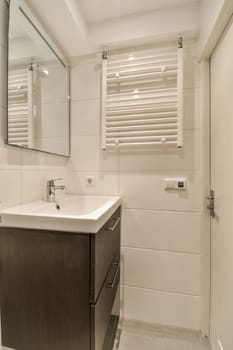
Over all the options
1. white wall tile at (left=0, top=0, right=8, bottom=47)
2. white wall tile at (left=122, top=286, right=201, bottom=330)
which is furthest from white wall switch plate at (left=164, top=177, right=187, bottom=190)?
white wall tile at (left=0, top=0, right=8, bottom=47)

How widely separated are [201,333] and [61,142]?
70.2 inches

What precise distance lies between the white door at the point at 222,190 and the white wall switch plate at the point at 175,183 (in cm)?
20

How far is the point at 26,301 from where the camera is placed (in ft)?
2.94

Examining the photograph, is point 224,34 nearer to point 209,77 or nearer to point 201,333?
point 209,77

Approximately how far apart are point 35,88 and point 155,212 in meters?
1.22

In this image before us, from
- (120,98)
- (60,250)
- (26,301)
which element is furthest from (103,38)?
(26,301)

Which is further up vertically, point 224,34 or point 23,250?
point 224,34

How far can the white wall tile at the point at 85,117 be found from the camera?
1.56 metres

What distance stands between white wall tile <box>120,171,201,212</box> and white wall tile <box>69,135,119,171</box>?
148 millimetres

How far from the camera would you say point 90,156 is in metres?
1.58

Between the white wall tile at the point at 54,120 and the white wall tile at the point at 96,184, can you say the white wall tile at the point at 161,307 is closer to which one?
the white wall tile at the point at 96,184

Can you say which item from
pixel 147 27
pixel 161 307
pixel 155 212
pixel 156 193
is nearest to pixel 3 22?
pixel 147 27

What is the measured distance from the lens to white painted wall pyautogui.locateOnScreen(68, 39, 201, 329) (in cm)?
140

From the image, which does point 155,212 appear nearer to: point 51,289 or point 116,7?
point 51,289
